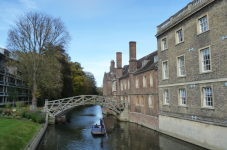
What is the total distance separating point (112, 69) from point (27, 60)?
27.0 metres

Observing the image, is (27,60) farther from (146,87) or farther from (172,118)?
(172,118)

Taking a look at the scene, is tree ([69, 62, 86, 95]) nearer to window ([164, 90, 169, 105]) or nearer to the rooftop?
the rooftop

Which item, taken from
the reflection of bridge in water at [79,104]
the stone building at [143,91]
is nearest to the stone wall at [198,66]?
the stone building at [143,91]

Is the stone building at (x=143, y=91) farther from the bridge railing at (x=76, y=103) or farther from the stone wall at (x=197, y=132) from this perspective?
the stone wall at (x=197, y=132)

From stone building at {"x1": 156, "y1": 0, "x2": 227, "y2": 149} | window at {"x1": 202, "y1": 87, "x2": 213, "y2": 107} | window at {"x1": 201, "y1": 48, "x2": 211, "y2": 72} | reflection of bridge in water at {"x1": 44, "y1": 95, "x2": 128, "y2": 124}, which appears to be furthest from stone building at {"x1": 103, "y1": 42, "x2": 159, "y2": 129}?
window at {"x1": 201, "y1": 48, "x2": 211, "y2": 72}

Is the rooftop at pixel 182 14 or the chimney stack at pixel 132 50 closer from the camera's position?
the rooftop at pixel 182 14

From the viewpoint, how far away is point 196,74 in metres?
14.5

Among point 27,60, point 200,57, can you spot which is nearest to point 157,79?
point 200,57

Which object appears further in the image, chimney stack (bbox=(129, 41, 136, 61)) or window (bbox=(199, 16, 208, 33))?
chimney stack (bbox=(129, 41, 136, 61))

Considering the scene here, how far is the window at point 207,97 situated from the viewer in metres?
13.3

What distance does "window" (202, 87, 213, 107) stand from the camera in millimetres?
13312

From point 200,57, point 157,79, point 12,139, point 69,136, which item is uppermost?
point 200,57

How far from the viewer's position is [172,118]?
1753 cm

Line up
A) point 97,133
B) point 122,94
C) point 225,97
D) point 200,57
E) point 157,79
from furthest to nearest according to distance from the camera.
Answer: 1. point 122,94
2. point 157,79
3. point 97,133
4. point 200,57
5. point 225,97
